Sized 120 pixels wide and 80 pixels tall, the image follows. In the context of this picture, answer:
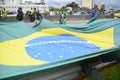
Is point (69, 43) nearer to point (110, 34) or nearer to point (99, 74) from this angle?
point (99, 74)

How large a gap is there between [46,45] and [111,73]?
243 cm

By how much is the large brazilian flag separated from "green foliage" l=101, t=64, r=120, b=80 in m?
0.83

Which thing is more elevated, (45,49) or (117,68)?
(45,49)

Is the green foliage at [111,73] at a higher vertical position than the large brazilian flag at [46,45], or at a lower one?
lower

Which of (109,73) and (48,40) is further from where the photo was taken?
(109,73)

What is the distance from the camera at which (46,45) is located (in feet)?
20.1

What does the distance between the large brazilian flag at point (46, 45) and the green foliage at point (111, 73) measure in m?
0.83

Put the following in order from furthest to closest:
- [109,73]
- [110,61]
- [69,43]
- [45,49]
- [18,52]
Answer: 1. [109,73]
2. [110,61]
3. [69,43]
4. [45,49]
5. [18,52]

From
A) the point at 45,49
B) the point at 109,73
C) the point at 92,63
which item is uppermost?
the point at 45,49

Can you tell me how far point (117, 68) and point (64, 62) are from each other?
9.43 ft

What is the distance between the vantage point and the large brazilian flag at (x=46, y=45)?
17.2 ft

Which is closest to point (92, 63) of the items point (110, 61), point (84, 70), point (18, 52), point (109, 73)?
point (84, 70)

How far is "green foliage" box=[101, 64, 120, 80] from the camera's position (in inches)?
304

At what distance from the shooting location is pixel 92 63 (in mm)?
6863
